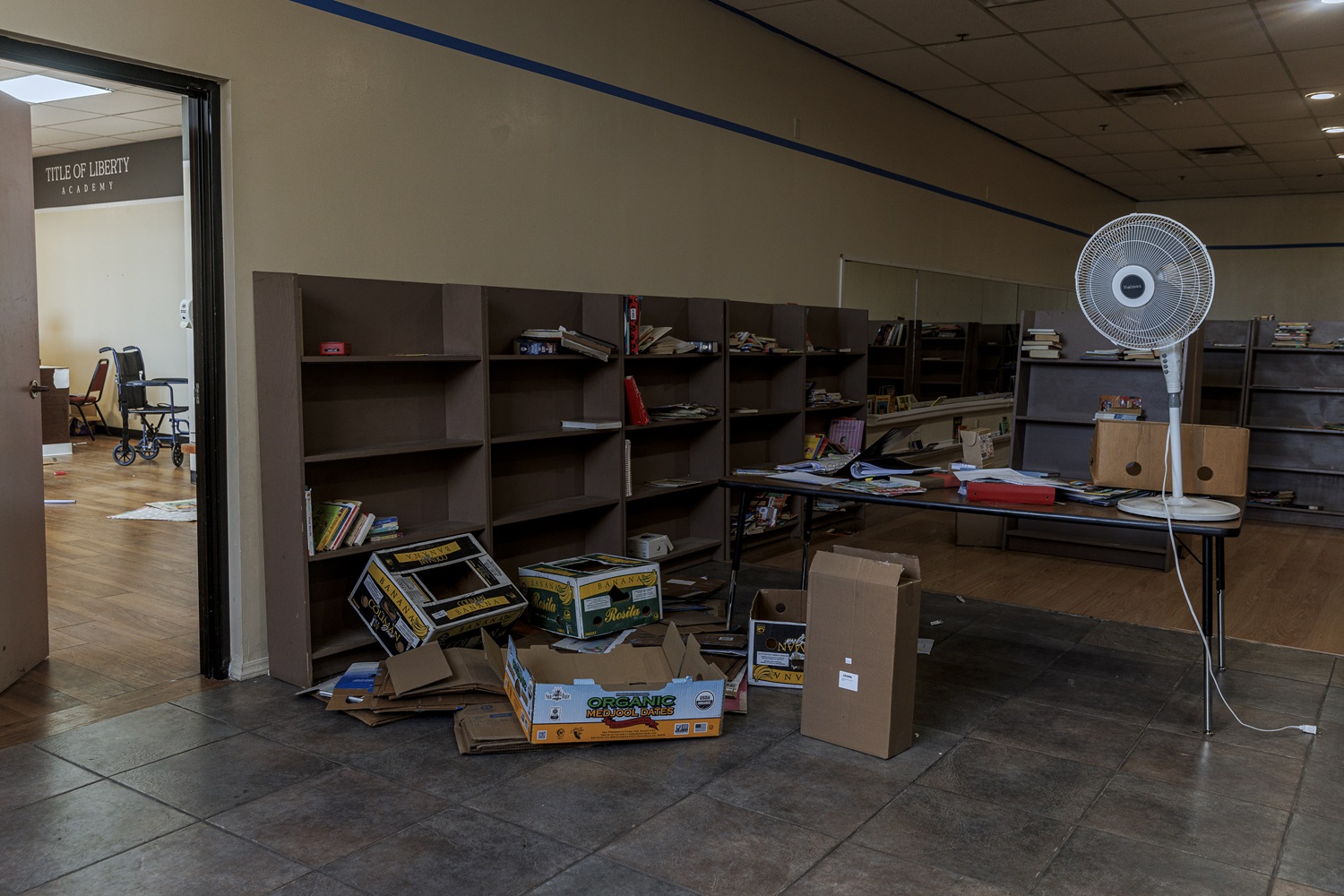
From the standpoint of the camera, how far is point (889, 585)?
3047 mm

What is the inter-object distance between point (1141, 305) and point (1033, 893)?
2.09 metres

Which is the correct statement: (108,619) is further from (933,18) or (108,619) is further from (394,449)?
(933,18)

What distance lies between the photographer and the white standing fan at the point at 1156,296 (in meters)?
3.40

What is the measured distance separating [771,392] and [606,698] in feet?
12.1

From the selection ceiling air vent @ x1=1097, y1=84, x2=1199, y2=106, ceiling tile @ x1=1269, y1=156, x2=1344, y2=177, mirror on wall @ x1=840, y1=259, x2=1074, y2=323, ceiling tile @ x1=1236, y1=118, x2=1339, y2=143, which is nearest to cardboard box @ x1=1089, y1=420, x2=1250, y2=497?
mirror on wall @ x1=840, y1=259, x2=1074, y2=323

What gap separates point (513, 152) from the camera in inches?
187

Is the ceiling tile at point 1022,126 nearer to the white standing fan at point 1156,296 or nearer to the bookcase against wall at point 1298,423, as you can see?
the bookcase against wall at point 1298,423

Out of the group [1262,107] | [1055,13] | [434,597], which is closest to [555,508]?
[434,597]

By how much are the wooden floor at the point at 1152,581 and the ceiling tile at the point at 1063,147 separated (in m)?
4.50

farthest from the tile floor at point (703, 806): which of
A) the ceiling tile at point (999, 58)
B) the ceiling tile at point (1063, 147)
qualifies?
the ceiling tile at point (1063, 147)

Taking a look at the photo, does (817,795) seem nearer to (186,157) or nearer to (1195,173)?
(186,157)

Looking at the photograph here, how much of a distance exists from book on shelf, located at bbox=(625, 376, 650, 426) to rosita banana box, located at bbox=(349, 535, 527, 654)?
123 cm

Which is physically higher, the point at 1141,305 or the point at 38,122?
the point at 38,122

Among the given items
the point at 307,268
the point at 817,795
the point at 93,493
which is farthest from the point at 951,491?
the point at 93,493
